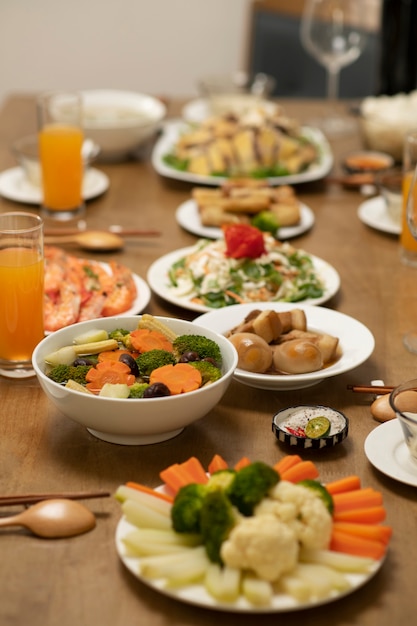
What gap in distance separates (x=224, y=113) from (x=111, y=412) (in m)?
2.16

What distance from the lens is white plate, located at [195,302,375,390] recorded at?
1.64 meters

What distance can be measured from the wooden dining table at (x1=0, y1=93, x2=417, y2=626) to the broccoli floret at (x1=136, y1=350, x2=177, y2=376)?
120 millimetres

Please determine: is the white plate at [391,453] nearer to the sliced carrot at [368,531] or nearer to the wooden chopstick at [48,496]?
the sliced carrot at [368,531]

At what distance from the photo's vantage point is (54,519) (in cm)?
129

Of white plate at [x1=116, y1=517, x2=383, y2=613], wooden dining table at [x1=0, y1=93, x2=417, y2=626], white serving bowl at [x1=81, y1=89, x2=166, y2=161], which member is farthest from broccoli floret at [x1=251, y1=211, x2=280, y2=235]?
white plate at [x1=116, y1=517, x2=383, y2=613]

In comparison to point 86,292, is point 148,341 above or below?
above

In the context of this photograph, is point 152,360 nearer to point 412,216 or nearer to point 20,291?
point 20,291

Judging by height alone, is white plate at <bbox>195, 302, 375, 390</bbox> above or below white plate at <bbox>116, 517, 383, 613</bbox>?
below

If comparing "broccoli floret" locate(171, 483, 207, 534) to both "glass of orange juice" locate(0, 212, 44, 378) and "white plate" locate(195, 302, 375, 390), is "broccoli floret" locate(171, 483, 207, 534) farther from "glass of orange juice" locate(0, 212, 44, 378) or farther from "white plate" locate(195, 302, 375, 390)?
"glass of orange juice" locate(0, 212, 44, 378)

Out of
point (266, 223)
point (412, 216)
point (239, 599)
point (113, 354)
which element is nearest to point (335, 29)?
point (266, 223)

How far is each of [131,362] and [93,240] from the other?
89 cm

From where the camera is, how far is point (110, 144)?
3029 mm

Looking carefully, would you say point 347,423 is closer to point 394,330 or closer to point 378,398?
point 378,398

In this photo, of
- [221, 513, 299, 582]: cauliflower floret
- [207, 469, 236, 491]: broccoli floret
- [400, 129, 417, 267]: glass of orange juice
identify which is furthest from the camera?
[400, 129, 417, 267]: glass of orange juice
